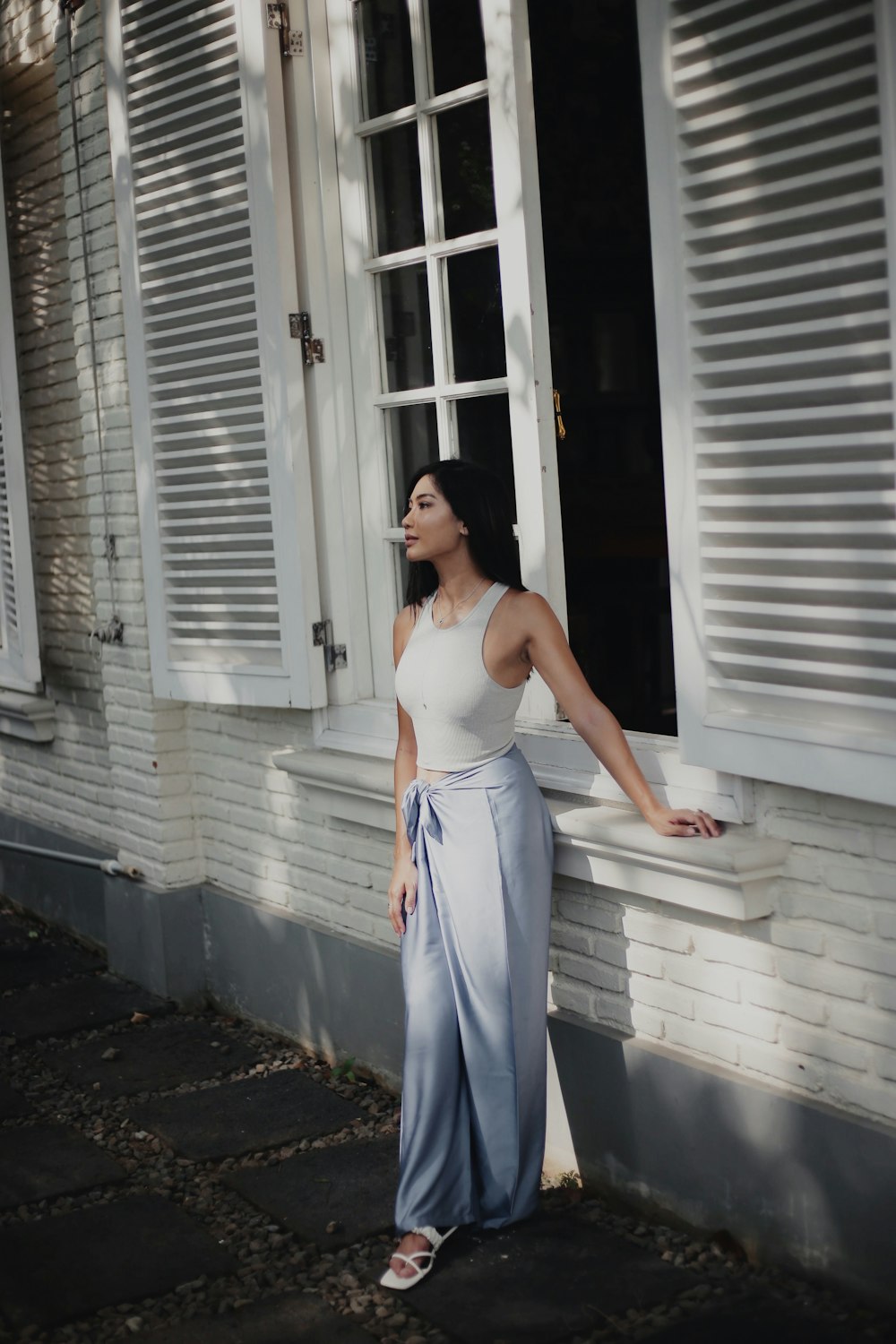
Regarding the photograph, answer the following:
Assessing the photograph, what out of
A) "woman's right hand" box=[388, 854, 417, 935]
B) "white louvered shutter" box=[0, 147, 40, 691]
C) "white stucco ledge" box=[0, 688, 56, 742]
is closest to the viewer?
"woman's right hand" box=[388, 854, 417, 935]

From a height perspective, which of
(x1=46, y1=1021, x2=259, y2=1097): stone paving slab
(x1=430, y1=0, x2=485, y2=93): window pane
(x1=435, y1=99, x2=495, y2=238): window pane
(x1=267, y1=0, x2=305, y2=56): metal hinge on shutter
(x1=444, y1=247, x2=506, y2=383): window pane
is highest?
(x1=267, y1=0, x2=305, y2=56): metal hinge on shutter

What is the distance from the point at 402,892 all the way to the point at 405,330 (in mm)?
1587

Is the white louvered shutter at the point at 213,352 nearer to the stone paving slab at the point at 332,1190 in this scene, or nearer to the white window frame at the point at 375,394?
the white window frame at the point at 375,394

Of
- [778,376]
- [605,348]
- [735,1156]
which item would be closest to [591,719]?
[778,376]

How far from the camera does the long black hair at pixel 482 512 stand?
137 inches

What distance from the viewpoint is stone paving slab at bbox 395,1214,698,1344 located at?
312cm

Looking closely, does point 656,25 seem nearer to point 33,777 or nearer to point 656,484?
point 656,484

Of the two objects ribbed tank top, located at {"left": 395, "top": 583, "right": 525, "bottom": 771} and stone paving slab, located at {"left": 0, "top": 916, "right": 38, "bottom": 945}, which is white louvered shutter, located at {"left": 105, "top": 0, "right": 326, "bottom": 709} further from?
stone paving slab, located at {"left": 0, "top": 916, "right": 38, "bottom": 945}

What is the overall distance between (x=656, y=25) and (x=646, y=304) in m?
3.32

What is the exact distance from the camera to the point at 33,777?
686 centimetres

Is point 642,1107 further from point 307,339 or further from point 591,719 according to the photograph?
point 307,339

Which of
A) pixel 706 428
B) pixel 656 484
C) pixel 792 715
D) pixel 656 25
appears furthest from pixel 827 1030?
pixel 656 484

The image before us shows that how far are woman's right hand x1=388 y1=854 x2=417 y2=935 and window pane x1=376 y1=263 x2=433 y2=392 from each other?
1352 mm

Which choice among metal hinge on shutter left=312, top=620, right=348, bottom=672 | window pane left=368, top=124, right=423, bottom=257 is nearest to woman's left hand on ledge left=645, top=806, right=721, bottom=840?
metal hinge on shutter left=312, top=620, right=348, bottom=672
